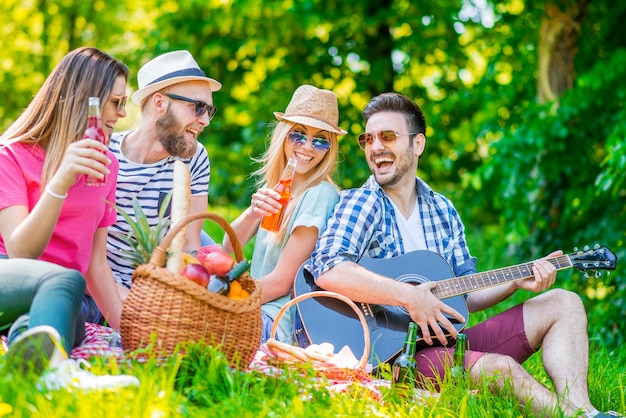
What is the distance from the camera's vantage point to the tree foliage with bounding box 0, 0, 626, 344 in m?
7.03

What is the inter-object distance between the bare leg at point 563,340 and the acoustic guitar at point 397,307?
17cm

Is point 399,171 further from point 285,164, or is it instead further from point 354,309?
point 354,309

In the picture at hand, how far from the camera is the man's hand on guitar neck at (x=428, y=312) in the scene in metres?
3.66

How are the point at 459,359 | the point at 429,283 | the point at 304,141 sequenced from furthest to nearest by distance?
the point at 304,141 → the point at 429,283 → the point at 459,359

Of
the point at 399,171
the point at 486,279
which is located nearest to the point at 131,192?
the point at 399,171

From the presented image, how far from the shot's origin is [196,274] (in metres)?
2.93

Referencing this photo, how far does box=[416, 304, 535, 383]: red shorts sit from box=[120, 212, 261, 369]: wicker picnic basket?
105 cm

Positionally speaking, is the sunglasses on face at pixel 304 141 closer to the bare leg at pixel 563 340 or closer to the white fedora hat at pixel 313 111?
the white fedora hat at pixel 313 111

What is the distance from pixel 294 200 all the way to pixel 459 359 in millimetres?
1344

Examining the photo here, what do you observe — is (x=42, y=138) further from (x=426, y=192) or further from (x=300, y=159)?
(x=426, y=192)

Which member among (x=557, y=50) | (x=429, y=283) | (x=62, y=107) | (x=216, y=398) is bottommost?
(x=216, y=398)

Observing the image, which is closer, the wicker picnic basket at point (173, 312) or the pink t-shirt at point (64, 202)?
the wicker picnic basket at point (173, 312)

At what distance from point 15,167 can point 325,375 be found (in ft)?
5.16

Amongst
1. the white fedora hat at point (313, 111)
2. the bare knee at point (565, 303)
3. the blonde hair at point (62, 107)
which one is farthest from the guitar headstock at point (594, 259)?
the blonde hair at point (62, 107)
